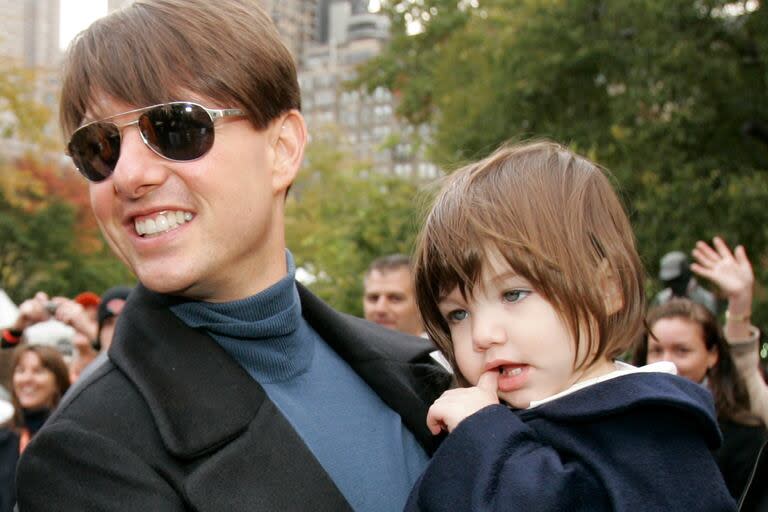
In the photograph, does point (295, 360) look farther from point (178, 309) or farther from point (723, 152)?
point (723, 152)

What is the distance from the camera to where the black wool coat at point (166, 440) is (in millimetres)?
1687

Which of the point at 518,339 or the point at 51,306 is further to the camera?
the point at 51,306

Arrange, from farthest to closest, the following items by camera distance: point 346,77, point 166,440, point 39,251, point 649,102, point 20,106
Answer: point 346,77
point 39,251
point 20,106
point 649,102
point 166,440

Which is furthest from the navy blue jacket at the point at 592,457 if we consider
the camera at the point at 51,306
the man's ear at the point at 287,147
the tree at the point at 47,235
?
the tree at the point at 47,235

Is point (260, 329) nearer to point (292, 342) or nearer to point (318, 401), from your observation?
point (292, 342)

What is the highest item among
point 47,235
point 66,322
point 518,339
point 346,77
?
point 518,339

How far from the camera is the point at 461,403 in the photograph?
194cm

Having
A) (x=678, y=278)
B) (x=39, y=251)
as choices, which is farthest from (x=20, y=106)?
(x=678, y=278)

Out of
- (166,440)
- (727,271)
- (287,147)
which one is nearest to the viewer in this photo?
(166,440)

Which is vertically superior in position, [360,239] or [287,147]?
[287,147]

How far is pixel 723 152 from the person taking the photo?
13188mm

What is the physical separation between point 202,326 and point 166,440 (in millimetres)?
364

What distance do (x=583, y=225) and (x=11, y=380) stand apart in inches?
240

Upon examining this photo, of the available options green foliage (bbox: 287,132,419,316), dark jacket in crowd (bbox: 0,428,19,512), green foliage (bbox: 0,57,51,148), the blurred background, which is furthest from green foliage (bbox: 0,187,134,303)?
dark jacket in crowd (bbox: 0,428,19,512)
